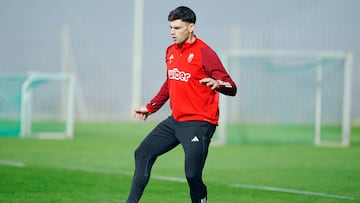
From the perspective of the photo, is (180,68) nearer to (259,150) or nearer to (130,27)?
(259,150)

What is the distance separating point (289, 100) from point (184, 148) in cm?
1585

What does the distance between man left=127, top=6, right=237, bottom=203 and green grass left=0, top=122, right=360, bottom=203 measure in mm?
2018

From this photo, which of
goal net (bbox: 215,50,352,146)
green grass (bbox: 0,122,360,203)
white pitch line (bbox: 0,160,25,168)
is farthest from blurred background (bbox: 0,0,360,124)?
white pitch line (bbox: 0,160,25,168)

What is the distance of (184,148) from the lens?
8508 mm

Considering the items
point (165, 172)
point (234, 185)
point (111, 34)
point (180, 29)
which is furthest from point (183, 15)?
point (111, 34)

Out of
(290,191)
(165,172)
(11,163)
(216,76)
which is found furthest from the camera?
(11,163)

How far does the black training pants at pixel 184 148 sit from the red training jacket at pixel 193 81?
91 millimetres

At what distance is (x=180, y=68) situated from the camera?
333 inches

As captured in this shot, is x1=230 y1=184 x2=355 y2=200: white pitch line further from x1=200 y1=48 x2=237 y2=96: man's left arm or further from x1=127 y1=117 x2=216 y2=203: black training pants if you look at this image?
x1=200 y1=48 x2=237 y2=96: man's left arm

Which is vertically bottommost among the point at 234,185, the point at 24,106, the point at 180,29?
the point at 234,185

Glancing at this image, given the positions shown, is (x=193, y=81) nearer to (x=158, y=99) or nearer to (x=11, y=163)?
(x=158, y=99)

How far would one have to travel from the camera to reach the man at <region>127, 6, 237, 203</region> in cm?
840

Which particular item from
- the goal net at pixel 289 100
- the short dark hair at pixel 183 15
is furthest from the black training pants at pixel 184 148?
the goal net at pixel 289 100

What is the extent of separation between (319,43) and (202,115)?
75.6 feet
